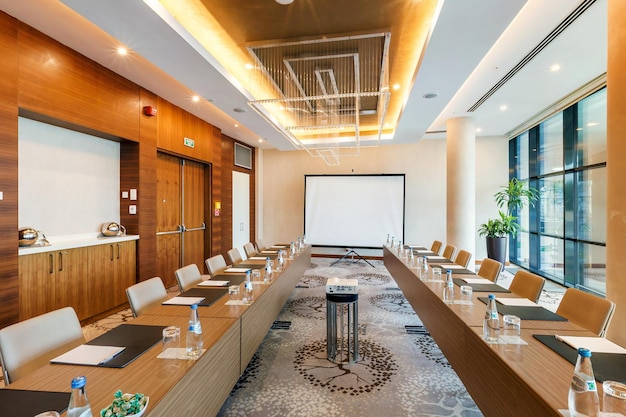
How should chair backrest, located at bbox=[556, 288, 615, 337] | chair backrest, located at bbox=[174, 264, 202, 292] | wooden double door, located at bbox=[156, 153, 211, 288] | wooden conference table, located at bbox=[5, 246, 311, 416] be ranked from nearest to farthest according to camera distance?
wooden conference table, located at bbox=[5, 246, 311, 416], chair backrest, located at bbox=[556, 288, 615, 337], chair backrest, located at bbox=[174, 264, 202, 292], wooden double door, located at bbox=[156, 153, 211, 288]

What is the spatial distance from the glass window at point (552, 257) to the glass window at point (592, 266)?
0.58 m

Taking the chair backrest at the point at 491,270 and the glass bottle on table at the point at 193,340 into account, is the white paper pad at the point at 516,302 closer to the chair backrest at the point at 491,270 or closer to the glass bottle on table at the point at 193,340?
the chair backrest at the point at 491,270

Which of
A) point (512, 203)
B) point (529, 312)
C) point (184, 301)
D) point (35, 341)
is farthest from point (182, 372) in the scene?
point (512, 203)

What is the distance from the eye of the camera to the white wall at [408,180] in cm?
821

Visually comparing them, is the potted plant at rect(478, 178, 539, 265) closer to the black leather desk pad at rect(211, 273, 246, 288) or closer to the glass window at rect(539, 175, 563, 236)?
the glass window at rect(539, 175, 563, 236)

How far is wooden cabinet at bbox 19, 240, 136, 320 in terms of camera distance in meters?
3.32

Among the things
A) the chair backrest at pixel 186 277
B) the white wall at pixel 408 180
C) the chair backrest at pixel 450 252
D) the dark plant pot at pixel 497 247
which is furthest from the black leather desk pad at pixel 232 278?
the dark plant pot at pixel 497 247

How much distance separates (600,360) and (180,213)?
6207mm

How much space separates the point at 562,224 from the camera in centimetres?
587

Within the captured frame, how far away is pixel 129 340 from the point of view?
172 centimetres

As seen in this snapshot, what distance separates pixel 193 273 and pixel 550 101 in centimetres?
667

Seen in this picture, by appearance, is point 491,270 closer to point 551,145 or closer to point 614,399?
point 614,399

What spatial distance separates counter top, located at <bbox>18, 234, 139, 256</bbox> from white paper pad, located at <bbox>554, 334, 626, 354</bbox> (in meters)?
4.68

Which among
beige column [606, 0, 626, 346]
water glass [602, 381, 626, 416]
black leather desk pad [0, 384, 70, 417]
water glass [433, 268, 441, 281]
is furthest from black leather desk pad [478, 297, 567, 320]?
black leather desk pad [0, 384, 70, 417]
